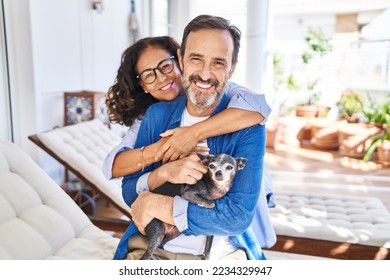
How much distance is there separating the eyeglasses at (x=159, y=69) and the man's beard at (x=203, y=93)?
23 centimetres

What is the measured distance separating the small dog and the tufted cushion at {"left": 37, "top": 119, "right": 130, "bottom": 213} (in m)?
1.03

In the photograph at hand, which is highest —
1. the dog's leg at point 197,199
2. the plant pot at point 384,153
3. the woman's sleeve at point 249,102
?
the woman's sleeve at point 249,102

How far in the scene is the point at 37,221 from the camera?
4.39ft

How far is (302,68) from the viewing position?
4.75 m

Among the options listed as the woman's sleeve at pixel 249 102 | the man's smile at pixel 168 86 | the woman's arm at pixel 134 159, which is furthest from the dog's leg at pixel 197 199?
the man's smile at pixel 168 86

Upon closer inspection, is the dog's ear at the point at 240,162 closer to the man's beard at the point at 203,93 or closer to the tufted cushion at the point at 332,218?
the man's beard at the point at 203,93

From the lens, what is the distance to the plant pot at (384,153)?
10.8 ft

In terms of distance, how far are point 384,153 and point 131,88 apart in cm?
298

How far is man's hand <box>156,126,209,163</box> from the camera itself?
0.83 meters

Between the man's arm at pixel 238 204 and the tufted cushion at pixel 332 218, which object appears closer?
the man's arm at pixel 238 204

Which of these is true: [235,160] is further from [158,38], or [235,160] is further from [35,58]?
[35,58]

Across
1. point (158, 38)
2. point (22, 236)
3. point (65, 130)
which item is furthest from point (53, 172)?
point (158, 38)

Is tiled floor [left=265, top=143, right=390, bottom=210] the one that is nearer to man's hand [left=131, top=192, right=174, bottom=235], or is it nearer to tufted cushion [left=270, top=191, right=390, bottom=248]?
tufted cushion [left=270, top=191, right=390, bottom=248]

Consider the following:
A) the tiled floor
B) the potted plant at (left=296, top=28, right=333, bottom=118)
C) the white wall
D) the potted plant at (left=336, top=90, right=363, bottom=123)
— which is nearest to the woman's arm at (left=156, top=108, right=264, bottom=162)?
the white wall
